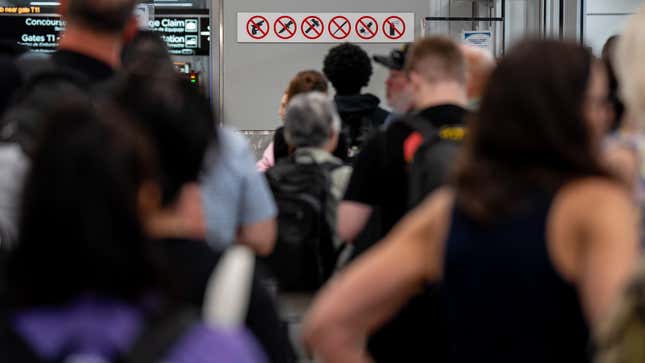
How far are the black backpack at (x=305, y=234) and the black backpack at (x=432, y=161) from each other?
1.30m

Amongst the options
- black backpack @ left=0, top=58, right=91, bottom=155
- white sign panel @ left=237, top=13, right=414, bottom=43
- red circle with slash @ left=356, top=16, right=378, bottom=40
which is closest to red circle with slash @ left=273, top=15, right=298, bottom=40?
white sign panel @ left=237, top=13, right=414, bottom=43

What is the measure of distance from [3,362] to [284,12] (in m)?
11.3

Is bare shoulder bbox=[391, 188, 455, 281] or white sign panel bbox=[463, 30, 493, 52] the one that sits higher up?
white sign panel bbox=[463, 30, 493, 52]

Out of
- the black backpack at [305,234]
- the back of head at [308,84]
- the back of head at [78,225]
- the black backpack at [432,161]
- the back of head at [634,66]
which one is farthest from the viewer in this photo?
the back of head at [308,84]

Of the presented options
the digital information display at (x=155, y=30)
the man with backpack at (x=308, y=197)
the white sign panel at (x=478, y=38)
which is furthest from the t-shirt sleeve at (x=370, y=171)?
the digital information display at (x=155, y=30)

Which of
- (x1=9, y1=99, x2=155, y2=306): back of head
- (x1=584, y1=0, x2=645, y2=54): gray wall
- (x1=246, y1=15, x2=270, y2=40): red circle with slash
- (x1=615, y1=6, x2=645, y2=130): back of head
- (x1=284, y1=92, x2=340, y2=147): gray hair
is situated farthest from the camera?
(x1=246, y1=15, x2=270, y2=40): red circle with slash

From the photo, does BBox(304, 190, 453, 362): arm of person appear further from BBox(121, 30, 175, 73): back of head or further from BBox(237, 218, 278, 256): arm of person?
BBox(237, 218, 278, 256): arm of person

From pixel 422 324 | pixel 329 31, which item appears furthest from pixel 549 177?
pixel 329 31

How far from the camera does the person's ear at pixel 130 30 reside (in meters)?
3.42

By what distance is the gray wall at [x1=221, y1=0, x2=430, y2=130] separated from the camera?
41.9 feet

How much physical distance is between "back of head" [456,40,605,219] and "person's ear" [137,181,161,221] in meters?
0.58

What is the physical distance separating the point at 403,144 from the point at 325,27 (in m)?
9.25

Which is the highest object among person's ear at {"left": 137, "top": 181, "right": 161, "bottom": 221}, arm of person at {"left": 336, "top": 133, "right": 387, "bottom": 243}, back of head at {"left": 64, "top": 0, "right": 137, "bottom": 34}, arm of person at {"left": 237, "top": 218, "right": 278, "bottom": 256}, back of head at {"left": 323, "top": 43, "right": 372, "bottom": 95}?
back of head at {"left": 64, "top": 0, "right": 137, "bottom": 34}

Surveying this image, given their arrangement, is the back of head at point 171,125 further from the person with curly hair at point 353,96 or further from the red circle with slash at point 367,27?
the red circle with slash at point 367,27
